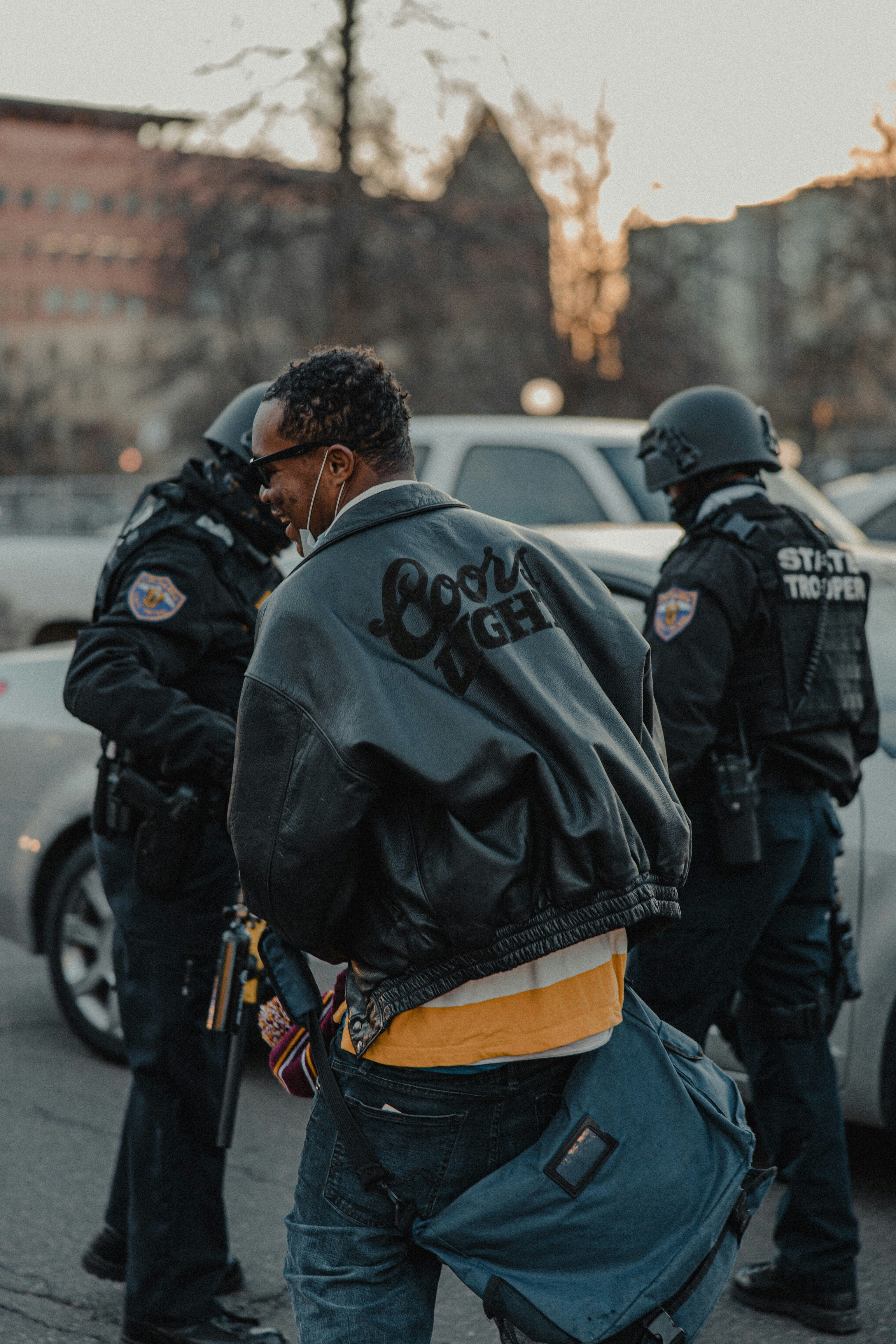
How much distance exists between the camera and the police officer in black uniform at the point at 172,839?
2.99 m

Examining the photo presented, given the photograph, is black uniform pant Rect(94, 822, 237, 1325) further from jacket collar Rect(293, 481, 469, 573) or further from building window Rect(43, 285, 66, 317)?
building window Rect(43, 285, 66, 317)

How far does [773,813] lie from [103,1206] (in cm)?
205

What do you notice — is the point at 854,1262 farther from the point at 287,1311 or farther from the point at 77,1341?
the point at 77,1341

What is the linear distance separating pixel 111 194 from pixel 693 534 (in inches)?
2960

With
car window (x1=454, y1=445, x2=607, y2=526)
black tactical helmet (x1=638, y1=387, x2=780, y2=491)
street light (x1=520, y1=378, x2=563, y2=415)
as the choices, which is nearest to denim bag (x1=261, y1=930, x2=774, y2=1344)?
black tactical helmet (x1=638, y1=387, x2=780, y2=491)

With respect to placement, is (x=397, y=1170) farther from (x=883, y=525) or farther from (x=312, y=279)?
(x=312, y=279)

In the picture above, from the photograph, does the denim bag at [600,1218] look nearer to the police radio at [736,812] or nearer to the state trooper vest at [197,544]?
the police radio at [736,812]

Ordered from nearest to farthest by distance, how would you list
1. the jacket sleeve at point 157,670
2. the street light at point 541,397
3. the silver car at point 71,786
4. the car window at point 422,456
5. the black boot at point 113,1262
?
1. the jacket sleeve at point 157,670
2. the black boot at point 113,1262
3. the silver car at point 71,786
4. the car window at point 422,456
5. the street light at point 541,397

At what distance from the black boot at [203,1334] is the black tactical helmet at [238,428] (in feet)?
5.93

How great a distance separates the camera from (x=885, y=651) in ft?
14.6

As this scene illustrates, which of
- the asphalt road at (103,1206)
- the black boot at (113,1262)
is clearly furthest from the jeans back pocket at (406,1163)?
the black boot at (113,1262)

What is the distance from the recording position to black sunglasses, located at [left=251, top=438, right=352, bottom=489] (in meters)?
1.93

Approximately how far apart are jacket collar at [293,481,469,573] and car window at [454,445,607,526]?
4.89 metres

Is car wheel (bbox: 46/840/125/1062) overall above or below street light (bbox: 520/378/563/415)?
below
